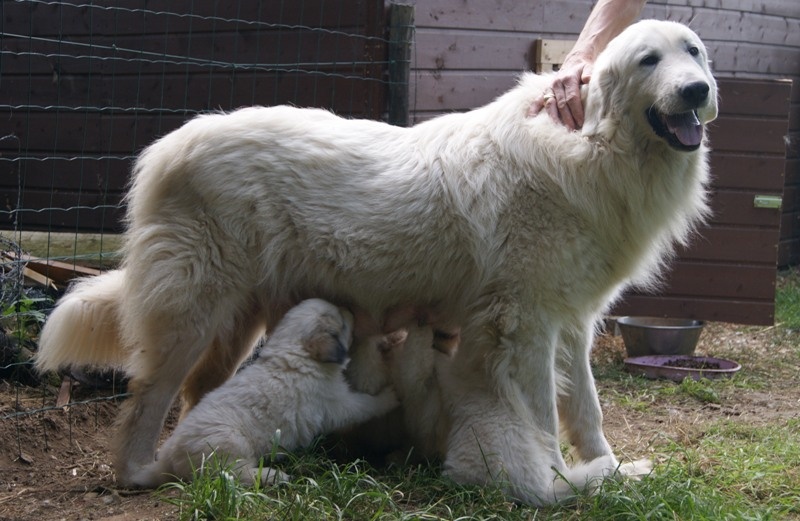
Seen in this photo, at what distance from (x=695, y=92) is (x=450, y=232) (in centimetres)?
121

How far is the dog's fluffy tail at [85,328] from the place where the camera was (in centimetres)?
425

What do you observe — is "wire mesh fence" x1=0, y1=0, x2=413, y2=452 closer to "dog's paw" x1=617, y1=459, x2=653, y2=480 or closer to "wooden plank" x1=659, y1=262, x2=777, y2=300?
"dog's paw" x1=617, y1=459, x2=653, y2=480

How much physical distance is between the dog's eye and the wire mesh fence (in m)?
2.51

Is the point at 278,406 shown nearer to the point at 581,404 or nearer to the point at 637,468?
the point at 581,404

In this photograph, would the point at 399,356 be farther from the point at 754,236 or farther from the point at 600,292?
the point at 754,236

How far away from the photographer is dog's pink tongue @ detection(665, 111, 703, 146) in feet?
12.9

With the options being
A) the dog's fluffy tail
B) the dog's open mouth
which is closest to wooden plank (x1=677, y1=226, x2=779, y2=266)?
the dog's open mouth

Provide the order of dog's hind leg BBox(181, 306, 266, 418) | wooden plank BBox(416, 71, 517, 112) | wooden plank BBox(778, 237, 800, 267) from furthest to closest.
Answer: wooden plank BBox(778, 237, 800, 267) → wooden plank BBox(416, 71, 517, 112) → dog's hind leg BBox(181, 306, 266, 418)

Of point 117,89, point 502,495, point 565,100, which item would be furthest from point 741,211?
point 117,89

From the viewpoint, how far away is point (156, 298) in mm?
4000

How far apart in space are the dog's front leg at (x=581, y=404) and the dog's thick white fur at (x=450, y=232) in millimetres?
25

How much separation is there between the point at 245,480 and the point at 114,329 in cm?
124

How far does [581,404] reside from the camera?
4367 millimetres

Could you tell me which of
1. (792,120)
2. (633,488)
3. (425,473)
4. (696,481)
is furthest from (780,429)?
(792,120)
